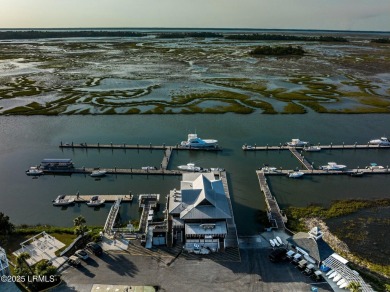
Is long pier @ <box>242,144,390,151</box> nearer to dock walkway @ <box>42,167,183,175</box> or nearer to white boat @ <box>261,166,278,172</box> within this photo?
white boat @ <box>261,166,278,172</box>

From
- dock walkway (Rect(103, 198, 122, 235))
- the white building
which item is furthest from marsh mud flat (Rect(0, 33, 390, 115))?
the white building

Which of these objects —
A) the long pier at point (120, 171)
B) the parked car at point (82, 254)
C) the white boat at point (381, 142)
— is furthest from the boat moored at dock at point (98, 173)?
the white boat at point (381, 142)

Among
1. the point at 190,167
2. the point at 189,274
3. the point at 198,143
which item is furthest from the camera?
the point at 198,143

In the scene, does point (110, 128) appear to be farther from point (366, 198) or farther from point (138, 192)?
point (366, 198)

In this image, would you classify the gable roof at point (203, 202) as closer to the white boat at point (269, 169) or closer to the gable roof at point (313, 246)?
the gable roof at point (313, 246)

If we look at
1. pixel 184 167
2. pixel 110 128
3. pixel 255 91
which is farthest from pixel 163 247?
pixel 255 91

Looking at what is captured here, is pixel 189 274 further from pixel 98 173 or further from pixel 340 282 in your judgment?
pixel 98 173

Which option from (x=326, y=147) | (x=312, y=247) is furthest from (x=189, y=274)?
(x=326, y=147)
